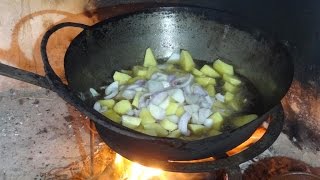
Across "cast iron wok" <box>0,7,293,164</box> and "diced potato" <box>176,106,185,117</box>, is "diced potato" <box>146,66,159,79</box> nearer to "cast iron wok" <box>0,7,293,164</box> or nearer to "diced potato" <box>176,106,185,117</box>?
"cast iron wok" <box>0,7,293,164</box>

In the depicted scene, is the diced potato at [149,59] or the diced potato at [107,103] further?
the diced potato at [149,59]

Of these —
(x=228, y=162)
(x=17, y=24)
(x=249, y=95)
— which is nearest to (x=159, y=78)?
(x=249, y=95)

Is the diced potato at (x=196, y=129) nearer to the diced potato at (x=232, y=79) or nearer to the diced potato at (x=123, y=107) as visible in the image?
the diced potato at (x=123, y=107)

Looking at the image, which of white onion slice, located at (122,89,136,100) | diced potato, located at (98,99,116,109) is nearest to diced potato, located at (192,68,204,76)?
white onion slice, located at (122,89,136,100)

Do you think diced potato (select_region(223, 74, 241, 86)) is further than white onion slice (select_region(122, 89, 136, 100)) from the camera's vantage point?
Yes

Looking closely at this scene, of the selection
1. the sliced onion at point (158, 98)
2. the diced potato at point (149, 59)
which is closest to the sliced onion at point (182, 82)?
the sliced onion at point (158, 98)

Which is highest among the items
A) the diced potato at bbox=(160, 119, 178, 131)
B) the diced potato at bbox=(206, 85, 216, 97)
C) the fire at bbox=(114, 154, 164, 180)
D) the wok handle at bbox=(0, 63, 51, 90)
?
the wok handle at bbox=(0, 63, 51, 90)

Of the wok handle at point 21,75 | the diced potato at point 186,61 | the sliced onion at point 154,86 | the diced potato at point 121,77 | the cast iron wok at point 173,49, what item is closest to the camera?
the wok handle at point 21,75
